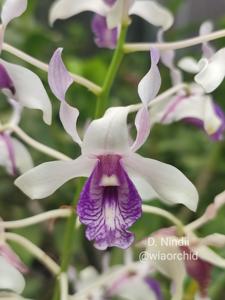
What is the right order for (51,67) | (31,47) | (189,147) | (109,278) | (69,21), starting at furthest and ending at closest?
1. (69,21)
2. (189,147)
3. (31,47)
4. (109,278)
5. (51,67)

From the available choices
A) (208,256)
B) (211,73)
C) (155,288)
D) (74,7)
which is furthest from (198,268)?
(74,7)

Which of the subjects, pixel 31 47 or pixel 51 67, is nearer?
pixel 51 67

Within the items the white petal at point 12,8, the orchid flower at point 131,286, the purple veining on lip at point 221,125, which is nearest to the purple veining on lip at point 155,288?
the orchid flower at point 131,286

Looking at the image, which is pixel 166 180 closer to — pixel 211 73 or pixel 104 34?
pixel 211 73

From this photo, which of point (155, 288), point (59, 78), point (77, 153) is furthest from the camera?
point (77, 153)

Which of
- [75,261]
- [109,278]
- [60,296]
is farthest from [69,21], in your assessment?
[60,296]

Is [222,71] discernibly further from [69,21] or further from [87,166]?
[69,21]
